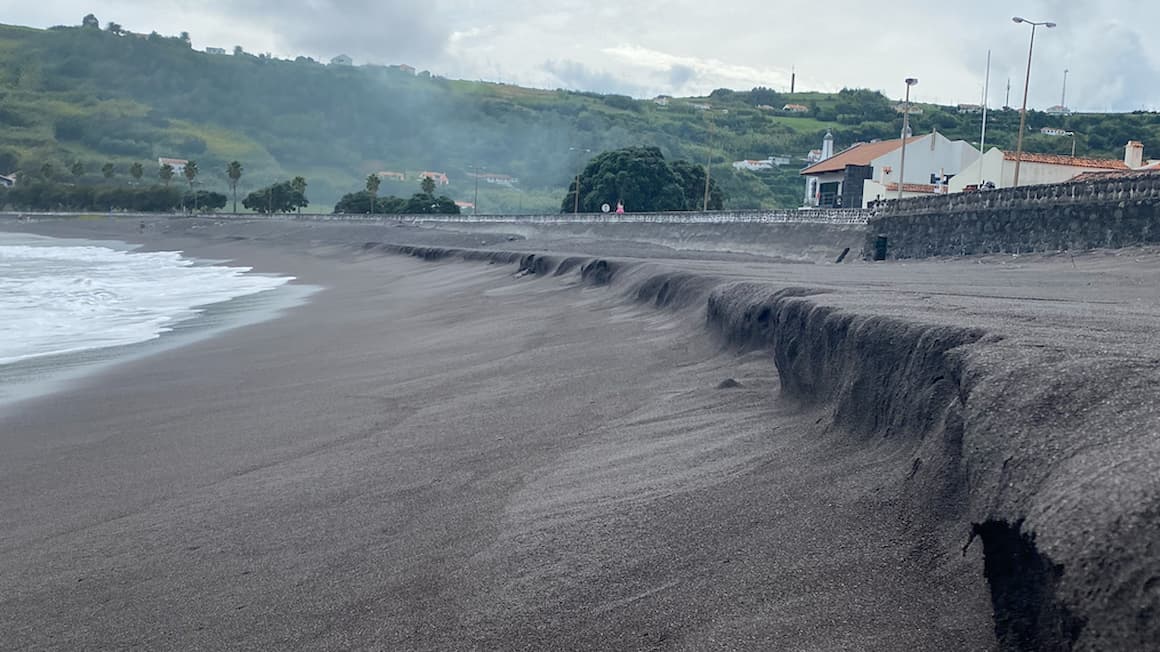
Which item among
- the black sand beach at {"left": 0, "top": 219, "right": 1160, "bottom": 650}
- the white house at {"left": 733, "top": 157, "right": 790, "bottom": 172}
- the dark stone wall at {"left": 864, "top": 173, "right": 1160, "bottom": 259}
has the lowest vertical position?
the black sand beach at {"left": 0, "top": 219, "right": 1160, "bottom": 650}

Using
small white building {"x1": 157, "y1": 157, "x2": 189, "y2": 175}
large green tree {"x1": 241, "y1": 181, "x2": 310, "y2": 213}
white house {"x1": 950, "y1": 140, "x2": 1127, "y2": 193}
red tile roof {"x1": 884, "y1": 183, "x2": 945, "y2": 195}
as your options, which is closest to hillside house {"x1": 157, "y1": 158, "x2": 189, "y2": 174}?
small white building {"x1": 157, "y1": 157, "x2": 189, "y2": 175}

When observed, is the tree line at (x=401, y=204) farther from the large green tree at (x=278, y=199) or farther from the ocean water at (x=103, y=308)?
the ocean water at (x=103, y=308)

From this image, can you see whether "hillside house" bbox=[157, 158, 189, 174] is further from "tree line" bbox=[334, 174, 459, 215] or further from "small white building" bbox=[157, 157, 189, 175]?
"tree line" bbox=[334, 174, 459, 215]

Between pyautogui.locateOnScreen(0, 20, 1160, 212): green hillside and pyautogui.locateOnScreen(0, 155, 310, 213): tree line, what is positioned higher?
pyautogui.locateOnScreen(0, 20, 1160, 212): green hillside

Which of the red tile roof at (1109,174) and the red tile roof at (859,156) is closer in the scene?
the red tile roof at (1109,174)

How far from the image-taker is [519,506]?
224 inches

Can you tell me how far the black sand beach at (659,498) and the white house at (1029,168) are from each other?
3469cm

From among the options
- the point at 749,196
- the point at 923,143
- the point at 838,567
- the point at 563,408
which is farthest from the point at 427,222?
the point at 838,567

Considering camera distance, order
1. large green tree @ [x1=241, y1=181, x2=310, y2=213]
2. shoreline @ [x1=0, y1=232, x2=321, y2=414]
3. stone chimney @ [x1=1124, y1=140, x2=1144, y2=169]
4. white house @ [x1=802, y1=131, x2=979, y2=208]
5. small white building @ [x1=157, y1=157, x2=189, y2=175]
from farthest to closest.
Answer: small white building @ [x1=157, y1=157, x2=189, y2=175], large green tree @ [x1=241, y1=181, x2=310, y2=213], white house @ [x1=802, y1=131, x2=979, y2=208], stone chimney @ [x1=1124, y1=140, x2=1144, y2=169], shoreline @ [x1=0, y1=232, x2=321, y2=414]

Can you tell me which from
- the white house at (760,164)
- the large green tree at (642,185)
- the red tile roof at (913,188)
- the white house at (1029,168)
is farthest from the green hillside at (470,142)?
the white house at (1029,168)

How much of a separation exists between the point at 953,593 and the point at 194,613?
328 centimetres

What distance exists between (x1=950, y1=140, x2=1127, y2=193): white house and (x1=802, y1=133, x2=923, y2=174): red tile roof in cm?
571

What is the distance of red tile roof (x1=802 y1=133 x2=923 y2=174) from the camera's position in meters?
51.8

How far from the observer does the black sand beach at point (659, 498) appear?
3.47 metres
